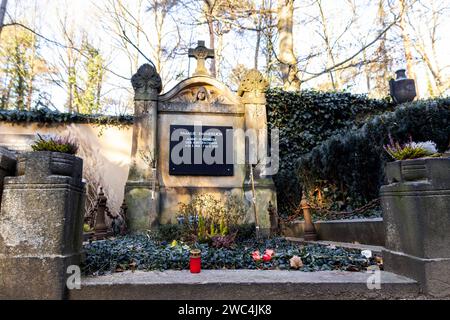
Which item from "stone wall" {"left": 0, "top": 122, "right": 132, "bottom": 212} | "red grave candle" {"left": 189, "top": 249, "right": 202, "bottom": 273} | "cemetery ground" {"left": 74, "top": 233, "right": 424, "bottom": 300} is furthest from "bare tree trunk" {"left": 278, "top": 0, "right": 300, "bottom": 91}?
"red grave candle" {"left": 189, "top": 249, "right": 202, "bottom": 273}

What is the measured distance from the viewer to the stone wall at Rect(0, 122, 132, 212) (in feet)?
29.1

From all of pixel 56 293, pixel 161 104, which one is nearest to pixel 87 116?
pixel 161 104

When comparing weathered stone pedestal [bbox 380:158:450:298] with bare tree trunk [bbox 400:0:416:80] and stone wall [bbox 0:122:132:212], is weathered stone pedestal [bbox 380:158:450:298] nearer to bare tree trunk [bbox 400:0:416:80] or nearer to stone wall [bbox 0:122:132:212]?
stone wall [bbox 0:122:132:212]

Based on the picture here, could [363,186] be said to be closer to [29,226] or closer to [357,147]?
[357,147]

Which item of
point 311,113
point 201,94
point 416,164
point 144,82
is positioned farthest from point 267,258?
point 311,113

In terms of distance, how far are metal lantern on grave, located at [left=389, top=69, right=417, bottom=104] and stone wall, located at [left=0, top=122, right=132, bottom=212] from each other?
26.7 feet

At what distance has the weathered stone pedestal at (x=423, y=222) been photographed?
2525mm

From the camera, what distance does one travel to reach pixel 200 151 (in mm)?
7574

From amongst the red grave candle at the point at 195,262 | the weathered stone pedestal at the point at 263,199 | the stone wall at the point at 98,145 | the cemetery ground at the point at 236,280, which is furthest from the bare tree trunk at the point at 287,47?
the red grave candle at the point at 195,262

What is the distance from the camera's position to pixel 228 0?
1201 centimetres

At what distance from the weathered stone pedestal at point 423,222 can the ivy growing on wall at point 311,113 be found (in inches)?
248

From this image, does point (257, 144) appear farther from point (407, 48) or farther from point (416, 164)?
point (407, 48)

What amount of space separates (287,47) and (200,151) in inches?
266
